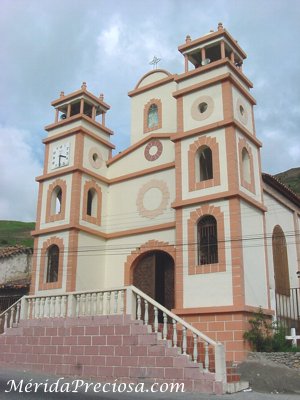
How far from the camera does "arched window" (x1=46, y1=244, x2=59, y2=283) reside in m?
18.2

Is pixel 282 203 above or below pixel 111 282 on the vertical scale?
above

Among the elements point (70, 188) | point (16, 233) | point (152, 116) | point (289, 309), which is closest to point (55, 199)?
point (70, 188)

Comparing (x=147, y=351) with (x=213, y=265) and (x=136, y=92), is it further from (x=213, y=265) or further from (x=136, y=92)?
(x=136, y=92)

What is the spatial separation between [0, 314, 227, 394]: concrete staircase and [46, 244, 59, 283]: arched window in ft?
11.0

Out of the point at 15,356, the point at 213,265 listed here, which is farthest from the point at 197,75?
the point at 15,356

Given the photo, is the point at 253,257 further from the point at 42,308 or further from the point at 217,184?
the point at 42,308

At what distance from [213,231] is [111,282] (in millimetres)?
4994

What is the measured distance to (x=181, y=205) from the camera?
1551 centimetres

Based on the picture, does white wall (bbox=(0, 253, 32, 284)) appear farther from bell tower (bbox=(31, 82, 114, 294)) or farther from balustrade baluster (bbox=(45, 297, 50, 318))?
balustrade baluster (bbox=(45, 297, 50, 318))

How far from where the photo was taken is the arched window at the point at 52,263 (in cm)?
1816

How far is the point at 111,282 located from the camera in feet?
58.8

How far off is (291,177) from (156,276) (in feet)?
157

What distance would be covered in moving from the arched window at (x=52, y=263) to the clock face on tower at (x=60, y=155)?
336cm

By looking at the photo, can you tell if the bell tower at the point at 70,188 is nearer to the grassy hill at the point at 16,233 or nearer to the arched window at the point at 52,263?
the arched window at the point at 52,263
